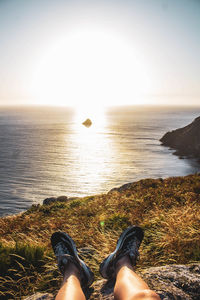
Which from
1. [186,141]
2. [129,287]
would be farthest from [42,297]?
[186,141]

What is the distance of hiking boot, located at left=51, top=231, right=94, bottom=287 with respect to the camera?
3002mm

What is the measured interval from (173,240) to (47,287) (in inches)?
101

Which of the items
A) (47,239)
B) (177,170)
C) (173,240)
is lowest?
(177,170)

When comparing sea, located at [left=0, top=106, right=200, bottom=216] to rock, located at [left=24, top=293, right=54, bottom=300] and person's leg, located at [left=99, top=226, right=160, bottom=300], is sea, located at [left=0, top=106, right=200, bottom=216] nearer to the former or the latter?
person's leg, located at [left=99, top=226, right=160, bottom=300]

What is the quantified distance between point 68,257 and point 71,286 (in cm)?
67

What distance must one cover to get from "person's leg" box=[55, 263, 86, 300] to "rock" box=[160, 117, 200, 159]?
56843 millimetres

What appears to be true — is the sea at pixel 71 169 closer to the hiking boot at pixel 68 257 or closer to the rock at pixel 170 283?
the hiking boot at pixel 68 257

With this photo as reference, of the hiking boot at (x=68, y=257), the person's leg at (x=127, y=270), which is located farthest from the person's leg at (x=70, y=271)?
the person's leg at (x=127, y=270)

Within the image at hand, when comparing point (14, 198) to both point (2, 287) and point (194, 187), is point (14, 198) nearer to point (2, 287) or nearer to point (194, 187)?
point (194, 187)

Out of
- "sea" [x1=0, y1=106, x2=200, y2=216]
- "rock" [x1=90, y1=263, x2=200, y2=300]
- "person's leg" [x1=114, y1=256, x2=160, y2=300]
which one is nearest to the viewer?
"person's leg" [x1=114, y1=256, x2=160, y2=300]

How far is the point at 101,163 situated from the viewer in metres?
49.8

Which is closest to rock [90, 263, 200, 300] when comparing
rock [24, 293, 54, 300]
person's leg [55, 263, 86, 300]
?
person's leg [55, 263, 86, 300]

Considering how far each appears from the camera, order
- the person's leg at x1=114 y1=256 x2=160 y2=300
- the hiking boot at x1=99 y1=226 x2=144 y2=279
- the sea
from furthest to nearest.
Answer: the sea < the hiking boot at x1=99 y1=226 x2=144 y2=279 < the person's leg at x1=114 y1=256 x2=160 y2=300

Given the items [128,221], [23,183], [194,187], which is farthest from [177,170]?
[128,221]
